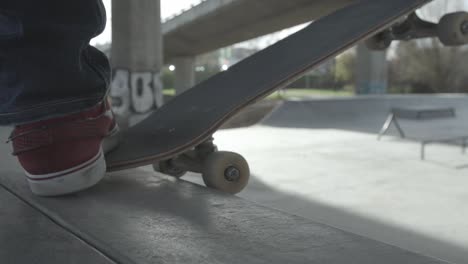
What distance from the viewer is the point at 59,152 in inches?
55.6

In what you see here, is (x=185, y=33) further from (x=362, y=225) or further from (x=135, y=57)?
(x=362, y=225)

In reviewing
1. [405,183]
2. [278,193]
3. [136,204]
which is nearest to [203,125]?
[136,204]

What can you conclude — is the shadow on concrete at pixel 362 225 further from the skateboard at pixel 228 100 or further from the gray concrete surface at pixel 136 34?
the gray concrete surface at pixel 136 34

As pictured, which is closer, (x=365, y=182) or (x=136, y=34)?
(x=365, y=182)

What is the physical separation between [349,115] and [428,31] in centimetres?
978

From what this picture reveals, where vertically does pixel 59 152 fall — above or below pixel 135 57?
below

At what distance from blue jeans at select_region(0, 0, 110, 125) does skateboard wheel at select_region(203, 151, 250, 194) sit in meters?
0.56

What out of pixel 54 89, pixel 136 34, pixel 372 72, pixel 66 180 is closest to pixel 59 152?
pixel 66 180

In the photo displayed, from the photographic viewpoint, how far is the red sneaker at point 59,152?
4.57ft

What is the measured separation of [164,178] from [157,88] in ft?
33.5

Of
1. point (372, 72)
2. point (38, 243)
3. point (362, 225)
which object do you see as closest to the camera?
point (38, 243)

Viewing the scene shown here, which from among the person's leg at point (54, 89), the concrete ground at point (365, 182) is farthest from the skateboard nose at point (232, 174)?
the concrete ground at point (365, 182)

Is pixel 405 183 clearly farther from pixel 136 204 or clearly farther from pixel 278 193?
pixel 136 204

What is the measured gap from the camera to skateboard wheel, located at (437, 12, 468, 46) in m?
2.61
